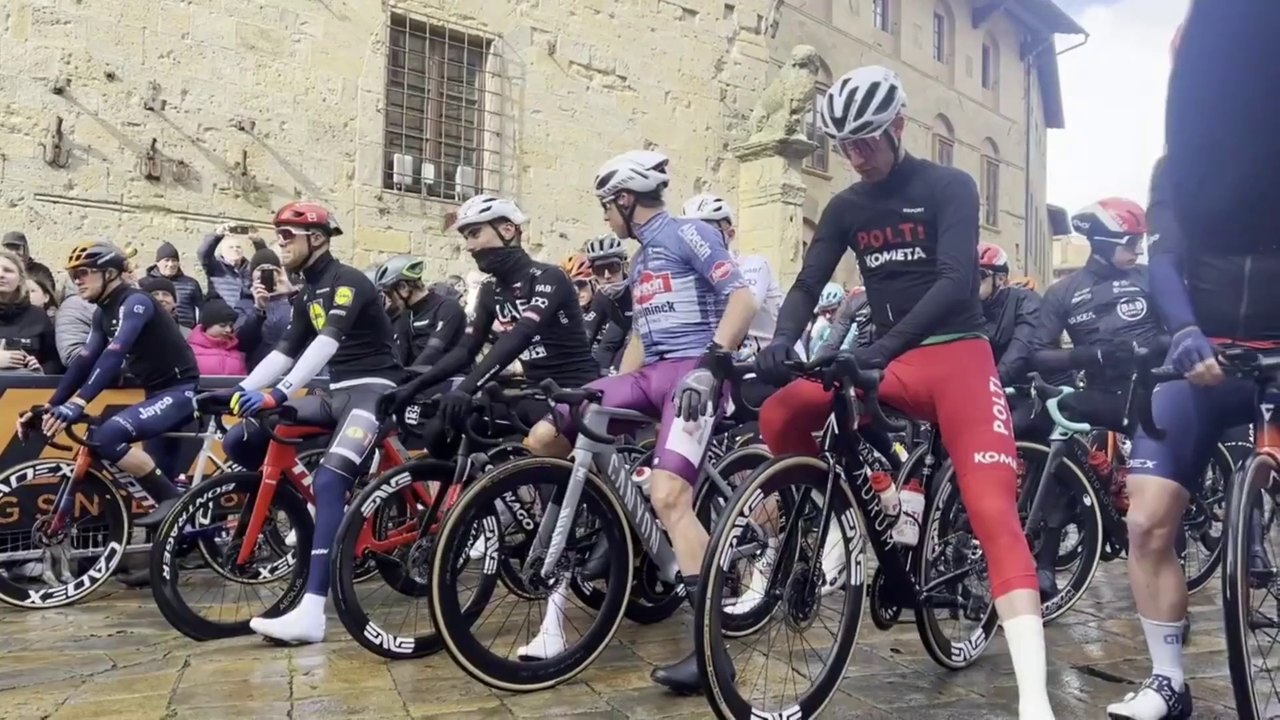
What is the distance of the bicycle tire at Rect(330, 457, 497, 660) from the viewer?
411 centimetres

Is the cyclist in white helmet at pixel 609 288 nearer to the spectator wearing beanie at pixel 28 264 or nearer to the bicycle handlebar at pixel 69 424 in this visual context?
the bicycle handlebar at pixel 69 424

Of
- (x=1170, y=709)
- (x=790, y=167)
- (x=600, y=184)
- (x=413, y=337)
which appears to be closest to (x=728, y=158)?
(x=790, y=167)

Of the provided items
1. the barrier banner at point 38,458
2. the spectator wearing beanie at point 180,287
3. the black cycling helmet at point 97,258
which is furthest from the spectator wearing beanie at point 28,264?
the black cycling helmet at point 97,258

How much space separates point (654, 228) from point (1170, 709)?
8.37 ft

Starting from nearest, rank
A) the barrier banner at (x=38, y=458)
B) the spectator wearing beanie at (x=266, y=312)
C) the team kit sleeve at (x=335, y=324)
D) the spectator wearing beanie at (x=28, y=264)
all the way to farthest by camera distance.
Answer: the team kit sleeve at (x=335, y=324) → the barrier banner at (x=38, y=458) → the spectator wearing beanie at (x=28, y=264) → the spectator wearing beanie at (x=266, y=312)

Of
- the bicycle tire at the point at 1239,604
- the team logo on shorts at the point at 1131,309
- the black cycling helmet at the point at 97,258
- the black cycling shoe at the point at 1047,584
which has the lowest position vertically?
the black cycling shoe at the point at 1047,584

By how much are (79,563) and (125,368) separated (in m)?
1.14

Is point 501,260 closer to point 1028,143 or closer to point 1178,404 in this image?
point 1178,404

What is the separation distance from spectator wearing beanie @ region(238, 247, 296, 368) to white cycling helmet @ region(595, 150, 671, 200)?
166 inches

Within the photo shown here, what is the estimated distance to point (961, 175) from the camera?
Result: 3.46 metres

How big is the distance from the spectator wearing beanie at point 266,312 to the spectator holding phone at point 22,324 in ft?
4.56

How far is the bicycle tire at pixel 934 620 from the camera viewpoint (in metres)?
3.79

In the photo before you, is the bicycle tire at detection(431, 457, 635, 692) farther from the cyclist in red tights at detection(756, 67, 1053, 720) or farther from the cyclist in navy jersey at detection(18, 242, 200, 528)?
the cyclist in navy jersey at detection(18, 242, 200, 528)

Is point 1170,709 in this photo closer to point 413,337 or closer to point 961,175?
point 961,175
